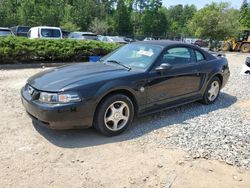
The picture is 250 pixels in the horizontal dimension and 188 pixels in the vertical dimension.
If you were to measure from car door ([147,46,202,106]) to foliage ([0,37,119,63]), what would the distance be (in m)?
7.01

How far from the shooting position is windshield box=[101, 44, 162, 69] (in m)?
4.81

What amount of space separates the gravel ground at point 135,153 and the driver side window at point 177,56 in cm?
101

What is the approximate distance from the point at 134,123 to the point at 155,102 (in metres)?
0.51

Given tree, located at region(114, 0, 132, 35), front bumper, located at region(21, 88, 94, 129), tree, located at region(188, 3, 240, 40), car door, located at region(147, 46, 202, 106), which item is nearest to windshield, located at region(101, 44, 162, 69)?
car door, located at region(147, 46, 202, 106)

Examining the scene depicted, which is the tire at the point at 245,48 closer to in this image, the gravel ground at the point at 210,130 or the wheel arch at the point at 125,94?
the gravel ground at the point at 210,130

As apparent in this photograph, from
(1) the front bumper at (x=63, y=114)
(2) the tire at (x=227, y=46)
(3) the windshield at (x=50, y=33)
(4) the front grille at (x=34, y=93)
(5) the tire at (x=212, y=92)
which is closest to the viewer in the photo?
(1) the front bumper at (x=63, y=114)

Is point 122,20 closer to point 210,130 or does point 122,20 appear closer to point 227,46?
point 227,46

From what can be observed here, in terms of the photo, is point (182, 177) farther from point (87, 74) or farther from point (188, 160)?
point (87, 74)

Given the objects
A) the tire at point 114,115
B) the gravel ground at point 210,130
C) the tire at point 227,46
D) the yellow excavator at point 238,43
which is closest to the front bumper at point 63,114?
the tire at point 114,115

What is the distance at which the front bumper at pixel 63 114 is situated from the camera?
3785mm

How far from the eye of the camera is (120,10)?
54031 mm

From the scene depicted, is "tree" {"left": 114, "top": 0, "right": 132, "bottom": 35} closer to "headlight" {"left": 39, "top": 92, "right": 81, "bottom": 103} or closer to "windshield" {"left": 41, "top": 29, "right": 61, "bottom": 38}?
"windshield" {"left": 41, "top": 29, "right": 61, "bottom": 38}

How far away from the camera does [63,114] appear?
3.81 meters

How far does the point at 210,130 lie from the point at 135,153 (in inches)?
59.6
